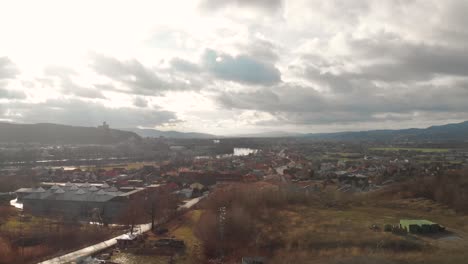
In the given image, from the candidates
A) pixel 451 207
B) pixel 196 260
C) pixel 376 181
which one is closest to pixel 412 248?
pixel 196 260

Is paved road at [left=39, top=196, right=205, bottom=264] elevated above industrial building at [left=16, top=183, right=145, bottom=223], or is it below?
below

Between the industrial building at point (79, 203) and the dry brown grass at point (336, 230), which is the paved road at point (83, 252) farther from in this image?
the industrial building at point (79, 203)

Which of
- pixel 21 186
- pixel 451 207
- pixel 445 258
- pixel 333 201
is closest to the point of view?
pixel 445 258

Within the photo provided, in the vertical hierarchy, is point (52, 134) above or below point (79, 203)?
above

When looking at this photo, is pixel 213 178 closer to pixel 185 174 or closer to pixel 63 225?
pixel 185 174

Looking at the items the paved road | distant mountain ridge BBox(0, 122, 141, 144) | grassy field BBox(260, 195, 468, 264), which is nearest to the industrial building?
the paved road

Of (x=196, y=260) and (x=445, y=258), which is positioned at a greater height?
(x=445, y=258)

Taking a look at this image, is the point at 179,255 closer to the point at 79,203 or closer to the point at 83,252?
the point at 83,252

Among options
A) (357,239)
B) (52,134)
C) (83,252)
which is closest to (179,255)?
(83,252)

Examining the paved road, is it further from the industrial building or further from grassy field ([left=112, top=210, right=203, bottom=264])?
the industrial building
